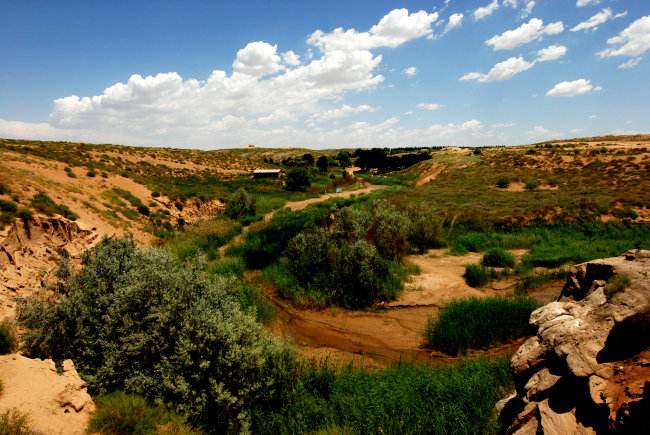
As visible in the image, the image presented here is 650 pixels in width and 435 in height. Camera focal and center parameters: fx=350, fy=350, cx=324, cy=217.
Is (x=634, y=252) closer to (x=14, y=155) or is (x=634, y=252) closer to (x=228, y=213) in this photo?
(x=228, y=213)

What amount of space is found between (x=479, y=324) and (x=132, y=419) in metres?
9.73

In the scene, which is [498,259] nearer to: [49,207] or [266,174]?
[49,207]

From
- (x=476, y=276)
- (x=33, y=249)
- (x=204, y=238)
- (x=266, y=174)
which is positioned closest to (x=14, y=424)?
(x=33, y=249)

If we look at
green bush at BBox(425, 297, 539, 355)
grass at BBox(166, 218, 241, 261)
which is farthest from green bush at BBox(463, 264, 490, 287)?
grass at BBox(166, 218, 241, 261)

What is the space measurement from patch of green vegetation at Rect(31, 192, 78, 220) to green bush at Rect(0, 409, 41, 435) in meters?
14.6

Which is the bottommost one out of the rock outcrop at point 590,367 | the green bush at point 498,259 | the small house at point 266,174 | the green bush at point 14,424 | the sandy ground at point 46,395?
the green bush at point 498,259

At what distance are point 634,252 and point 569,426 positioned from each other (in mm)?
6032

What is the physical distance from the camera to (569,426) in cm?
440

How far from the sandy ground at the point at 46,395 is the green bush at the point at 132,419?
0.23 m

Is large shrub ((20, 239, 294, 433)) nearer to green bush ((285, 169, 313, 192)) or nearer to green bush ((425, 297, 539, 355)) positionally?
green bush ((425, 297, 539, 355))

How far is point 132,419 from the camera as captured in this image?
5660mm

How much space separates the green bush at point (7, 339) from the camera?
25.0ft

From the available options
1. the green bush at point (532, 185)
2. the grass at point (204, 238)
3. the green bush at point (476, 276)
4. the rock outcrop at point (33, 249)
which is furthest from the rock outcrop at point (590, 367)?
the green bush at point (532, 185)

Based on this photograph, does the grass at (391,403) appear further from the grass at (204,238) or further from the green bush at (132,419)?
the grass at (204,238)
